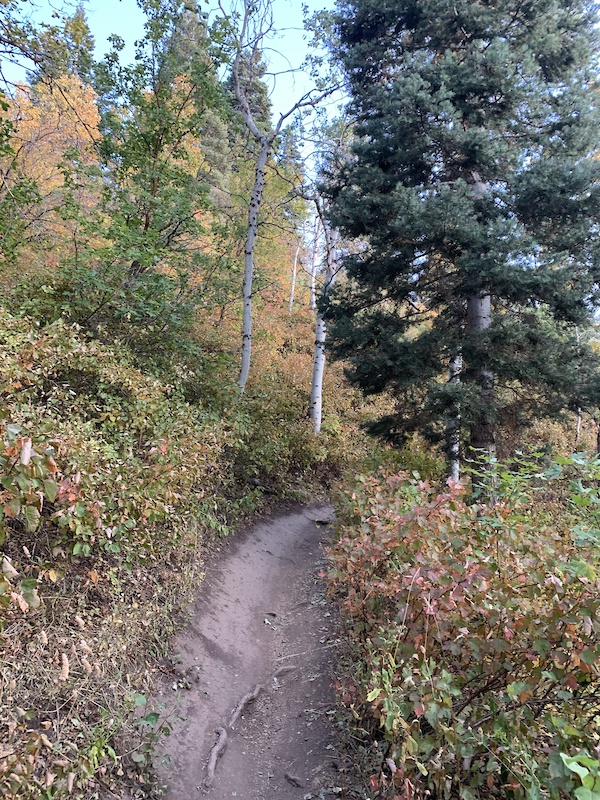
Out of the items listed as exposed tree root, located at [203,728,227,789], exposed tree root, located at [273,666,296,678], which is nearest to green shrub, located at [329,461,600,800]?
exposed tree root, located at [203,728,227,789]

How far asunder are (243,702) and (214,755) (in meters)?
0.70

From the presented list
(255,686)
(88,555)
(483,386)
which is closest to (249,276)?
(483,386)

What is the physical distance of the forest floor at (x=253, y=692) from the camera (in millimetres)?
3574

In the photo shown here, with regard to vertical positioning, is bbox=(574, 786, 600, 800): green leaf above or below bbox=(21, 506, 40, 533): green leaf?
below

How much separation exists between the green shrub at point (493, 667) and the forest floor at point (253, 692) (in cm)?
84

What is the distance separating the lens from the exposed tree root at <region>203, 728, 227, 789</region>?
11.6 feet

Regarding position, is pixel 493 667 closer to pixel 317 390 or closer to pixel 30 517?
pixel 30 517

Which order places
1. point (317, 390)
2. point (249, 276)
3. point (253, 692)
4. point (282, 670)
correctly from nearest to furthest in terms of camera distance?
point (253, 692), point (282, 670), point (249, 276), point (317, 390)

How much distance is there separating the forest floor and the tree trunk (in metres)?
3.53

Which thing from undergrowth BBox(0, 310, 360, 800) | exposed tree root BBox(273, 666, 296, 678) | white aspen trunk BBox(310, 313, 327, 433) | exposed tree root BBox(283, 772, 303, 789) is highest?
white aspen trunk BBox(310, 313, 327, 433)

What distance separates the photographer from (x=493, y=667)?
8.44 feet

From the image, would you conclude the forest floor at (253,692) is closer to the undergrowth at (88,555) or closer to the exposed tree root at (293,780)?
the exposed tree root at (293,780)

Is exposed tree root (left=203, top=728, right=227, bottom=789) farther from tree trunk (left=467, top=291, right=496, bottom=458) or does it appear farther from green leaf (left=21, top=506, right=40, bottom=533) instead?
tree trunk (left=467, top=291, right=496, bottom=458)

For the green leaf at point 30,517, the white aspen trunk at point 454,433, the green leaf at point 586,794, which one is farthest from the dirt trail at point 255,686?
the white aspen trunk at point 454,433
